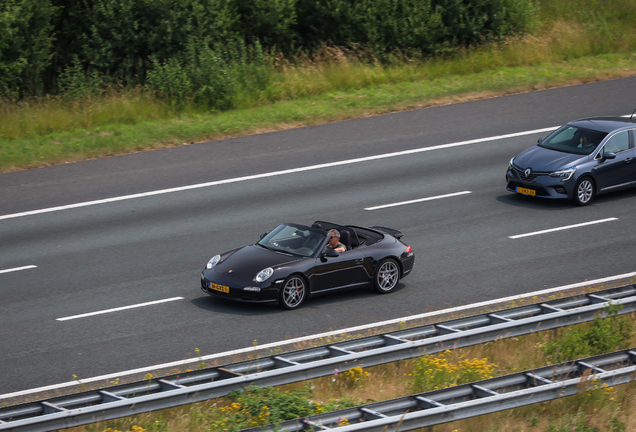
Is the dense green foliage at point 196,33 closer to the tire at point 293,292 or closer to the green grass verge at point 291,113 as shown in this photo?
the green grass verge at point 291,113

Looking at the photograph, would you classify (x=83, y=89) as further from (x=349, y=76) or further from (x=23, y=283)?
(x=23, y=283)

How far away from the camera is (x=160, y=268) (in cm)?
1489

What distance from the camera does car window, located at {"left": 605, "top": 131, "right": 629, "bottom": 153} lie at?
18.5 metres

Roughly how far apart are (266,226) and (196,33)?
472 inches

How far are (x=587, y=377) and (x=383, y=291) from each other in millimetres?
5543

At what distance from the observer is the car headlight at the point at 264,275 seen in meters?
12.7

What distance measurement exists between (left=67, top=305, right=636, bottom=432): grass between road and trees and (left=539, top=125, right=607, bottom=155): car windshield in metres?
8.00

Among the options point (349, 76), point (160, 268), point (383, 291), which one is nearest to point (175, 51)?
point (349, 76)

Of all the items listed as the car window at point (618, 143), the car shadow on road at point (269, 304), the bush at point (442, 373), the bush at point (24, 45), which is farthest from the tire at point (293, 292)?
the bush at point (24, 45)

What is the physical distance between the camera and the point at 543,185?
59.3ft

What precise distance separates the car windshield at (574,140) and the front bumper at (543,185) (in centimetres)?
94

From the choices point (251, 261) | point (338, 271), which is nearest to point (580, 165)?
point (338, 271)

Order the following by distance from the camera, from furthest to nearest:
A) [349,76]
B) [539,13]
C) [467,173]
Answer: [539,13]
[349,76]
[467,173]

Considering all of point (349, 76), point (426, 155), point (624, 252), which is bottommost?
point (624, 252)
